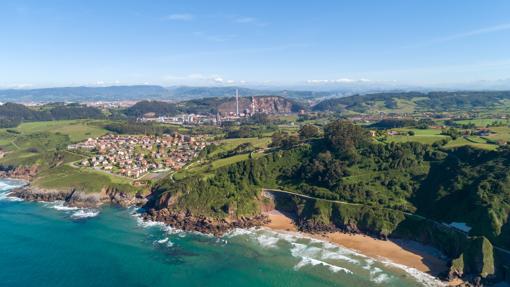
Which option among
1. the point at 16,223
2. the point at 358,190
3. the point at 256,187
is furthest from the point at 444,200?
the point at 16,223

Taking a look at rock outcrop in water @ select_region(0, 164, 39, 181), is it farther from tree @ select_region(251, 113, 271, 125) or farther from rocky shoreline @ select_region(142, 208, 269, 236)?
tree @ select_region(251, 113, 271, 125)

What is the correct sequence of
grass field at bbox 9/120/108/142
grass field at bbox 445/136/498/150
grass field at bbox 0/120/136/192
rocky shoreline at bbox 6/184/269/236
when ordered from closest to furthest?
rocky shoreline at bbox 6/184/269/236 < grass field at bbox 445/136/498/150 < grass field at bbox 0/120/136/192 < grass field at bbox 9/120/108/142

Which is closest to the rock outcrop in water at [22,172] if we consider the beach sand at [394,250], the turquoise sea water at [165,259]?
the turquoise sea water at [165,259]

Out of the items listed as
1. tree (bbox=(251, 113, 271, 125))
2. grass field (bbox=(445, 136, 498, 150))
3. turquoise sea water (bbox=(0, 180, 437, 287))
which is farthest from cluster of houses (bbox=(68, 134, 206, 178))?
grass field (bbox=(445, 136, 498, 150))

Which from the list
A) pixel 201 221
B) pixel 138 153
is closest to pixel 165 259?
pixel 201 221

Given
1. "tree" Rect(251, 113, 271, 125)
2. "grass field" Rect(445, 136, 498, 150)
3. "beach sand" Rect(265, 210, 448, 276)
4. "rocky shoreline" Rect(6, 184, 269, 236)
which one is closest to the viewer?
"beach sand" Rect(265, 210, 448, 276)

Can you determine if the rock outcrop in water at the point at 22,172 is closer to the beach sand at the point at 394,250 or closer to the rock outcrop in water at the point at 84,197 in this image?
the rock outcrop in water at the point at 84,197
